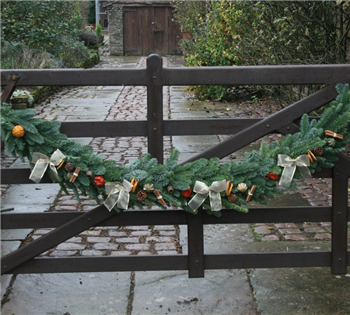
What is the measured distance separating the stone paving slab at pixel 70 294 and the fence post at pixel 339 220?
1345mm

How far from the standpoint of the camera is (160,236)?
5312mm

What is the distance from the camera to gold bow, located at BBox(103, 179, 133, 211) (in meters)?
3.46

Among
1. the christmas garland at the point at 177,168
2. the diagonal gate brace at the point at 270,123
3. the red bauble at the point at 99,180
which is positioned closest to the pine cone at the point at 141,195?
the christmas garland at the point at 177,168

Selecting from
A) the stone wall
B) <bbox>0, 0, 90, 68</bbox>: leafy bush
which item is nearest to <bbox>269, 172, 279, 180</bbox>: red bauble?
<bbox>0, 0, 90, 68</bbox>: leafy bush

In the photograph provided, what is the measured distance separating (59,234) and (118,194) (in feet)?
1.58

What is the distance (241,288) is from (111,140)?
5.54 m

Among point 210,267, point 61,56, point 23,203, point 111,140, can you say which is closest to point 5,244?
point 23,203

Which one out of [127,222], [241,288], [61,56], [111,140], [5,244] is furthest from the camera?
[61,56]

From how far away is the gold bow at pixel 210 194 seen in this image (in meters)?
3.48

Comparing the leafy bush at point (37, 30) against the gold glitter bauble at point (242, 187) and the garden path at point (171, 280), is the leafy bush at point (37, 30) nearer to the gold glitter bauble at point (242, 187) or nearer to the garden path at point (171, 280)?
the garden path at point (171, 280)

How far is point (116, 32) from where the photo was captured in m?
30.4

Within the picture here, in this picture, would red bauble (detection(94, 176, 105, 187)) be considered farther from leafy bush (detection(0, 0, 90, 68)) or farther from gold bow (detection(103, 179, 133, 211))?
leafy bush (detection(0, 0, 90, 68))

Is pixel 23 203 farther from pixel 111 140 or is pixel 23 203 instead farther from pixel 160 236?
pixel 111 140

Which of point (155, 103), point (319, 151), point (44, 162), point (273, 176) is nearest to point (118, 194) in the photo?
point (44, 162)
